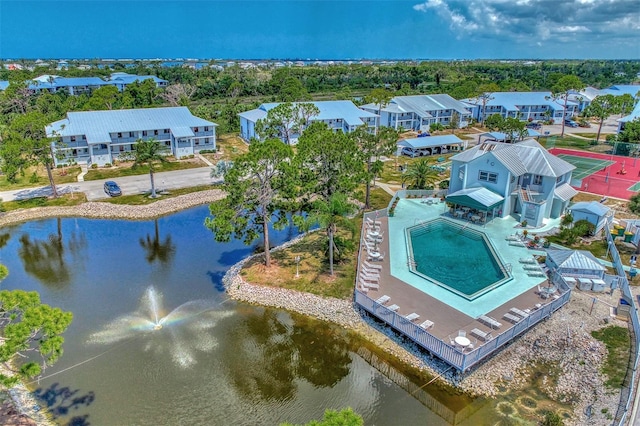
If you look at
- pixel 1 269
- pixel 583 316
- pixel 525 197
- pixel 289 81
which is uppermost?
pixel 289 81

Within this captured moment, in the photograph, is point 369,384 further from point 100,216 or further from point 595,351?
point 100,216

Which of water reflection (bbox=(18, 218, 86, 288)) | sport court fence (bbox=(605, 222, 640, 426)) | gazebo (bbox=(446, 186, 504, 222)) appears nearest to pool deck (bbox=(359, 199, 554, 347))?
gazebo (bbox=(446, 186, 504, 222))

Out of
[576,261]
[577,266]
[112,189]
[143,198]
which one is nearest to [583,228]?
[576,261]

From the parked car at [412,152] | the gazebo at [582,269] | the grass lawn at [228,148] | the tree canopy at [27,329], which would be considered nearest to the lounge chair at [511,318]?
the gazebo at [582,269]

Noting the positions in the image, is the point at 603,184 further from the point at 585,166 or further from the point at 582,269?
the point at 582,269

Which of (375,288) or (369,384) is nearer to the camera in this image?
(369,384)

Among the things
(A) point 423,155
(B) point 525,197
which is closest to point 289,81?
(A) point 423,155
